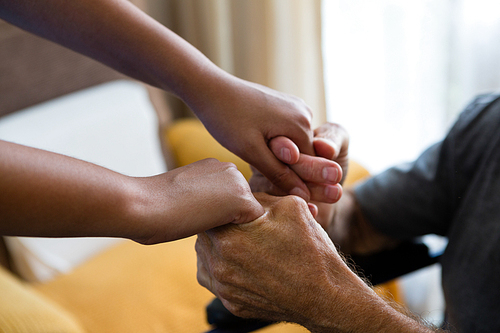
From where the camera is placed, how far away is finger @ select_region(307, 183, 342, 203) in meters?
0.72

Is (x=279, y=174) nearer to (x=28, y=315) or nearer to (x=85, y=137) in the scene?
(x=28, y=315)

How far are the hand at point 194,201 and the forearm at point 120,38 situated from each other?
6.3 inches

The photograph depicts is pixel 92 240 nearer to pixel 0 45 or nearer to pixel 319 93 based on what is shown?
pixel 0 45

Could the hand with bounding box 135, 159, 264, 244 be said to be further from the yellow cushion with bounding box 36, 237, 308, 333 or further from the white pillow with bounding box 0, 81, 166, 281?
the white pillow with bounding box 0, 81, 166, 281

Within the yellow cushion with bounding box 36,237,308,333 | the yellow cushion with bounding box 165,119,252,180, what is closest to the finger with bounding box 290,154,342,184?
the yellow cushion with bounding box 36,237,308,333

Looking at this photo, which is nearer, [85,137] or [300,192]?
[300,192]

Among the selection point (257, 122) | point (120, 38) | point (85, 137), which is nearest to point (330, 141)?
point (257, 122)

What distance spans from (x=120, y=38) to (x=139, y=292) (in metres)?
0.73

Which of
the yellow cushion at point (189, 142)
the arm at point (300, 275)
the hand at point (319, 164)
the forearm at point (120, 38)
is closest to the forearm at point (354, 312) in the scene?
the arm at point (300, 275)

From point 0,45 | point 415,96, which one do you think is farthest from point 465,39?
point 0,45

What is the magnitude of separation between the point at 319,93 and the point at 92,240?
97 cm

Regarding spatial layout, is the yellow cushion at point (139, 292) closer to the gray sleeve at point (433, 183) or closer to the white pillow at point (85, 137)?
the white pillow at point (85, 137)

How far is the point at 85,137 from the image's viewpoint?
1.36 m

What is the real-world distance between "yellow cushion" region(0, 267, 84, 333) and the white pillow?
345 mm
